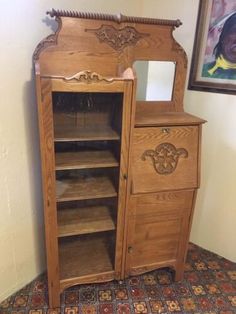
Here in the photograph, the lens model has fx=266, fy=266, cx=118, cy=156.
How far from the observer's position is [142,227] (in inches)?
Answer: 65.8

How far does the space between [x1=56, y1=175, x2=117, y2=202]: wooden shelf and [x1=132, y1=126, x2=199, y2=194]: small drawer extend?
0.64 feet

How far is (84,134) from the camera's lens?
1495 millimetres

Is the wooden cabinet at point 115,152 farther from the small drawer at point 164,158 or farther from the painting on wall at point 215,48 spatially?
the painting on wall at point 215,48

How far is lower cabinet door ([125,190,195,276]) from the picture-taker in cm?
161

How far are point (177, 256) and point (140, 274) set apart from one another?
0.29 metres

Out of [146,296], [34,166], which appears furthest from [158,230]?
[34,166]

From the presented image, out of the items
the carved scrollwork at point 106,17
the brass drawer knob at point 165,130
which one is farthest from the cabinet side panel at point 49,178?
the brass drawer knob at point 165,130

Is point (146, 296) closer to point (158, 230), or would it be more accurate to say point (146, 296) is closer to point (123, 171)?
point (158, 230)

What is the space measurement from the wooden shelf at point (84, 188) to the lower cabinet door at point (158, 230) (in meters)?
0.18

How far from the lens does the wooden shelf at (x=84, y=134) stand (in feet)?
4.68

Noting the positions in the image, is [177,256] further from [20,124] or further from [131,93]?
[20,124]

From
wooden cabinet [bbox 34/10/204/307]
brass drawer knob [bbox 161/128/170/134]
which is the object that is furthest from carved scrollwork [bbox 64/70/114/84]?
brass drawer knob [bbox 161/128/170/134]

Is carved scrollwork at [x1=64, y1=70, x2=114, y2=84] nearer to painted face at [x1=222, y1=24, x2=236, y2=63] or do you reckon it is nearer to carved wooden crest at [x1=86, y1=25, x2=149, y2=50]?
carved wooden crest at [x1=86, y1=25, x2=149, y2=50]

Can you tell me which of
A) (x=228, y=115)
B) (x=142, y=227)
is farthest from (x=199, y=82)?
(x=142, y=227)
